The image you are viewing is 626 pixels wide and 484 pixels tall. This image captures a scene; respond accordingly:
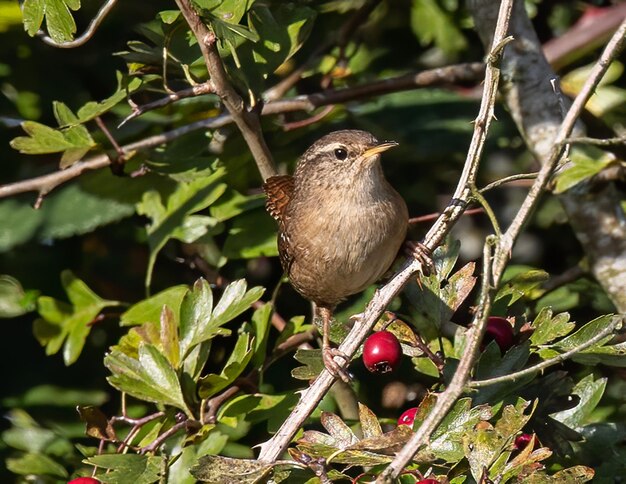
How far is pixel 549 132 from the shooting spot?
2787mm

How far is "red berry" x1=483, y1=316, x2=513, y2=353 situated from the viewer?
2.10m

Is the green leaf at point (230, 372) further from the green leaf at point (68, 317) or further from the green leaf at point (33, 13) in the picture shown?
the green leaf at point (33, 13)

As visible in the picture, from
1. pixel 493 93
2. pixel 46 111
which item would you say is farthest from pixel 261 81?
pixel 46 111

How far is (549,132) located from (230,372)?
44.5 inches

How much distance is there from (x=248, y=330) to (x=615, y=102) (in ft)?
4.92

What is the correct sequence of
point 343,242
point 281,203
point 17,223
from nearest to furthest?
point 343,242
point 281,203
point 17,223

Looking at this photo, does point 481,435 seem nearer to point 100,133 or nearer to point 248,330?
point 248,330

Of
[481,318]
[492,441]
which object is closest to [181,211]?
[492,441]

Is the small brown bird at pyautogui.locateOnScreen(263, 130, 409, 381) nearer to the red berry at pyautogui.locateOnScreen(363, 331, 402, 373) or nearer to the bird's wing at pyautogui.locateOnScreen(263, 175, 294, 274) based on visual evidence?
the bird's wing at pyautogui.locateOnScreen(263, 175, 294, 274)

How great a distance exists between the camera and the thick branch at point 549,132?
2.76 meters

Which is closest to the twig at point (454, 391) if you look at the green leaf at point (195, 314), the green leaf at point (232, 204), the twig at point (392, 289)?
the twig at point (392, 289)

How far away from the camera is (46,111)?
3250 millimetres

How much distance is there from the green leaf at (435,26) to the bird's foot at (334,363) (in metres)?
1.50

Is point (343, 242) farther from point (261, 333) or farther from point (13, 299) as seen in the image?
point (13, 299)
